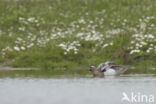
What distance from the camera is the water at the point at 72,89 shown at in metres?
17.6

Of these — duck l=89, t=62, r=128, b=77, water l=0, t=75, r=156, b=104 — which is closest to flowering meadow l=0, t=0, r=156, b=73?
duck l=89, t=62, r=128, b=77

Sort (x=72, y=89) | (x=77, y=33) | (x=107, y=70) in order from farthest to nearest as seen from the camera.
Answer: (x=77, y=33)
(x=107, y=70)
(x=72, y=89)

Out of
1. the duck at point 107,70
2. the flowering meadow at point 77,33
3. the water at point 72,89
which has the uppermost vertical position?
the flowering meadow at point 77,33

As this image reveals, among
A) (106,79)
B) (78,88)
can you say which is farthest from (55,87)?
(106,79)

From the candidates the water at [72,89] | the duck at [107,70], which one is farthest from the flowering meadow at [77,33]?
the water at [72,89]

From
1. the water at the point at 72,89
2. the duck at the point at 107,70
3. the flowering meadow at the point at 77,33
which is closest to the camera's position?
the water at the point at 72,89

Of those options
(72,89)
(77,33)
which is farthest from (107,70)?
(77,33)

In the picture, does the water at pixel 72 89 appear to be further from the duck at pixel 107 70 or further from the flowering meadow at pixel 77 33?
the flowering meadow at pixel 77 33

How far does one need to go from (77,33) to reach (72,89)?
36.5ft

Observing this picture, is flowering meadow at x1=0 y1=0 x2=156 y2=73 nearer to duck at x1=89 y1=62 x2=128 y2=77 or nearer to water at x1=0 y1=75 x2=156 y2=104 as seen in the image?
duck at x1=89 y1=62 x2=128 y2=77

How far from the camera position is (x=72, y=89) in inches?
781

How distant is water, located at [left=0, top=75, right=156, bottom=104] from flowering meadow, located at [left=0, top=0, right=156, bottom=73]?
492 centimetres

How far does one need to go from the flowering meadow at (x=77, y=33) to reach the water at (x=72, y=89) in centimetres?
492

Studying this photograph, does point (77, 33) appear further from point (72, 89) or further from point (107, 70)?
point (72, 89)
